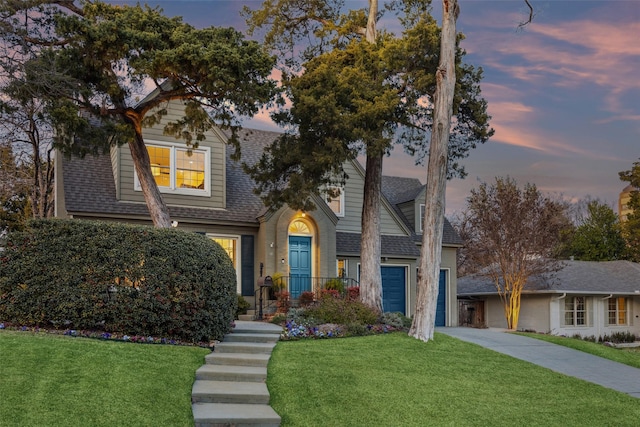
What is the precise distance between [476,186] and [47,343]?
1997cm

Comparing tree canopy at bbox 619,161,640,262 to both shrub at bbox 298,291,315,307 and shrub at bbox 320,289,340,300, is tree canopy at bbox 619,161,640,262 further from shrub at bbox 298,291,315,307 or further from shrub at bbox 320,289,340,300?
shrub at bbox 298,291,315,307

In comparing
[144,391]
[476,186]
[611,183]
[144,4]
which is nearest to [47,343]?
[144,391]

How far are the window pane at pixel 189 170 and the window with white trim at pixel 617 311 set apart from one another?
21191 mm

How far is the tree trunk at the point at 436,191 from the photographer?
43.9ft

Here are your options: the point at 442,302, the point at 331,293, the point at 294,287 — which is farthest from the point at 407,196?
the point at 331,293

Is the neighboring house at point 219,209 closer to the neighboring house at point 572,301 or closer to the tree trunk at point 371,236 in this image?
the tree trunk at point 371,236

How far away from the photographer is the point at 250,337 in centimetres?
1131

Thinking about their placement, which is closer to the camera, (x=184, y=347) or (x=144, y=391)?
(x=144, y=391)

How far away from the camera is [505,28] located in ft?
51.4

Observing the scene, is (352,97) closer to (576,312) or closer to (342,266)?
(342,266)

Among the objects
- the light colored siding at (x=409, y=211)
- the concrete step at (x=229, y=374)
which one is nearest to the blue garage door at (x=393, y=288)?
the light colored siding at (x=409, y=211)

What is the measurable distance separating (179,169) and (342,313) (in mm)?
7398

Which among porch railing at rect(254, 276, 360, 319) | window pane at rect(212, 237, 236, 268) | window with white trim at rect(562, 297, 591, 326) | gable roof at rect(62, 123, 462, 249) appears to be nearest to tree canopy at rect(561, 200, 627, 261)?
window with white trim at rect(562, 297, 591, 326)

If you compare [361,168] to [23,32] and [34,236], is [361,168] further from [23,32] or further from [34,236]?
[34,236]
